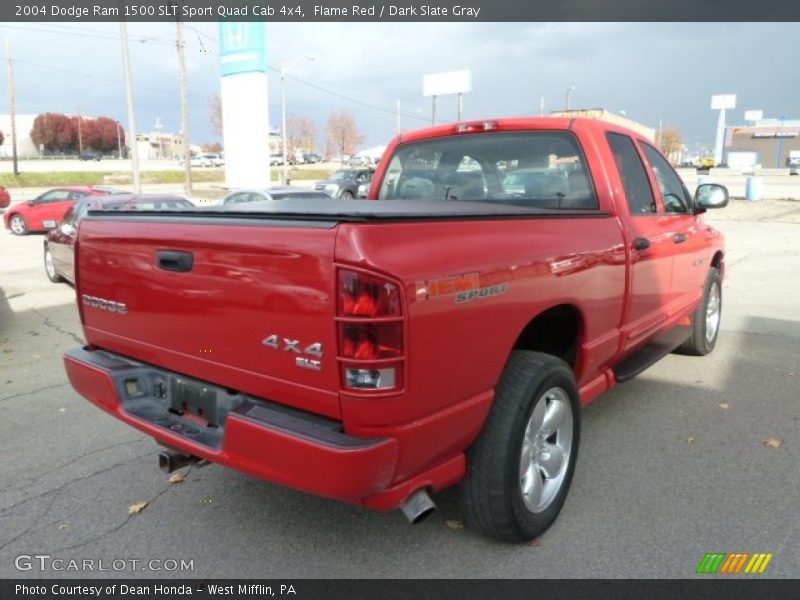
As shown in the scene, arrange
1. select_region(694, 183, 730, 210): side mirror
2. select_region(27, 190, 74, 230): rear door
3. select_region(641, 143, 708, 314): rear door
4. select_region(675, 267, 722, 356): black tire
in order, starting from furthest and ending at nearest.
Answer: select_region(27, 190, 74, 230): rear door
select_region(675, 267, 722, 356): black tire
select_region(694, 183, 730, 210): side mirror
select_region(641, 143, 708, 314): rear door

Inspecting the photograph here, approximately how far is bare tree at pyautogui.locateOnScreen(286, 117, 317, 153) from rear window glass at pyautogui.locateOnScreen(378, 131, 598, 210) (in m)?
97.5

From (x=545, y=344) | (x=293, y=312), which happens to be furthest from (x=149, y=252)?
(x=545, y=344)

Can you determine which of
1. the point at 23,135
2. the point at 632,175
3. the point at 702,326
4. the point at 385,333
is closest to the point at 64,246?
the point at 632,175

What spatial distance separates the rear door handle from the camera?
8.55 feet

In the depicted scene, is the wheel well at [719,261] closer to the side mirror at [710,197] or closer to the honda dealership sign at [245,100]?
the side mirror at [710,197]

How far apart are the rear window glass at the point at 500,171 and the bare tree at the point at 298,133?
320ft

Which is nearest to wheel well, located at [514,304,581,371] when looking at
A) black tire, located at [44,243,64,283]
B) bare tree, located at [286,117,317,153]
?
black tire, located at [44,243,64,283]

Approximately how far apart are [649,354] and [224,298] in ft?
10.2

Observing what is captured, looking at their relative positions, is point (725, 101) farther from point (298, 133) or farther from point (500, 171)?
point (500, 171)

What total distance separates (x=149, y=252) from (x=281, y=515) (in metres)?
1.50

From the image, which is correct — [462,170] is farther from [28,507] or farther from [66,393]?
[66,393]

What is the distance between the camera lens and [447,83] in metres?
68.9

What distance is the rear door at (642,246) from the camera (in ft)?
12.5

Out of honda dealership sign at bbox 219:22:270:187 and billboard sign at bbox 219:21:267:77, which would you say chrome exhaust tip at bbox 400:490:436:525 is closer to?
honda dealership sign at bbox 219:22:270:187
